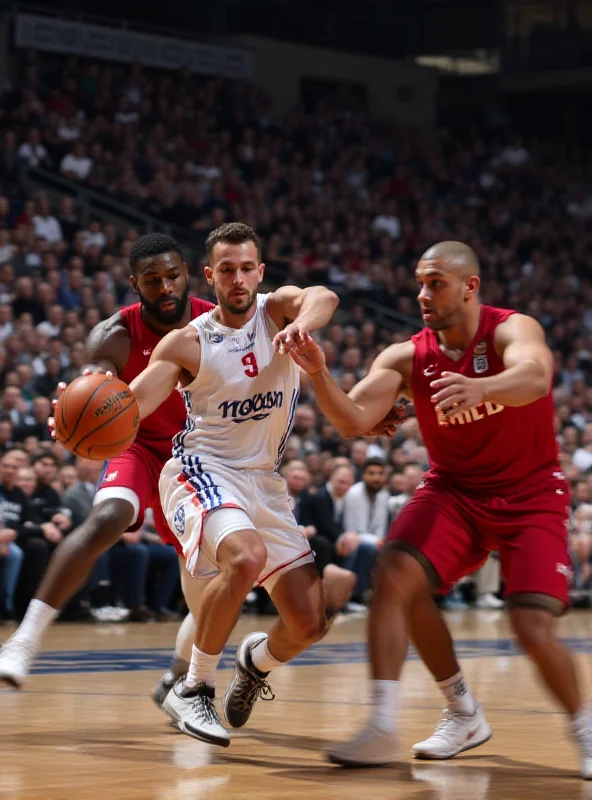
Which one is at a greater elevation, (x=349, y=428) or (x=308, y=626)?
(x=349, y=428)

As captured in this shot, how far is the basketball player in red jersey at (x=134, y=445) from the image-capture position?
581 cm

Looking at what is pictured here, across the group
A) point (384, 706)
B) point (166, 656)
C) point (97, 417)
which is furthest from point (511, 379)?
point (166, 656)

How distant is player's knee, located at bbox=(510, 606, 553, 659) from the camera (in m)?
4.62

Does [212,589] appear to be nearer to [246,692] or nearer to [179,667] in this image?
[246,692]

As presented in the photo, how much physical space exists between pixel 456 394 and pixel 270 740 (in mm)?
1857

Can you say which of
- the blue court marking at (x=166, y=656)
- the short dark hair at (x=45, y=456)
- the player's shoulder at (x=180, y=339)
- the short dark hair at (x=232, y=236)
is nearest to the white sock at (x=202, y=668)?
the player's shoulder at (x=180, y=339)

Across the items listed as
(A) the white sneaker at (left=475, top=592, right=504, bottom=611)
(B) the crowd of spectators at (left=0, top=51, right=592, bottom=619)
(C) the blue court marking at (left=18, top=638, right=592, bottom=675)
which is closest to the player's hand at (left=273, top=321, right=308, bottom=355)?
(C) the blue court marking at (left=18, top=638, right=592, bottom=675)

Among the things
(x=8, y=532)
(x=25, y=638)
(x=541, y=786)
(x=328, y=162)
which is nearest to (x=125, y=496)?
(x=25, y=638)

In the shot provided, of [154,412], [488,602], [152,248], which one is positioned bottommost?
[488,602]

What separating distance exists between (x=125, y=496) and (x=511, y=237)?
1780 centimetres

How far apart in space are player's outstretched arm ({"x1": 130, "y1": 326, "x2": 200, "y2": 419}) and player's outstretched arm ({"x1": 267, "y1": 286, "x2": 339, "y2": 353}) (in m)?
0.35

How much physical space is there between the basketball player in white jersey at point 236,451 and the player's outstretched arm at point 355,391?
1.05 feet

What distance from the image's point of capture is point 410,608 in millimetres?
4984

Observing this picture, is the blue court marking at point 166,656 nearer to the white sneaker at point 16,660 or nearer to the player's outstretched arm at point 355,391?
the white sneaker at point 16,660
